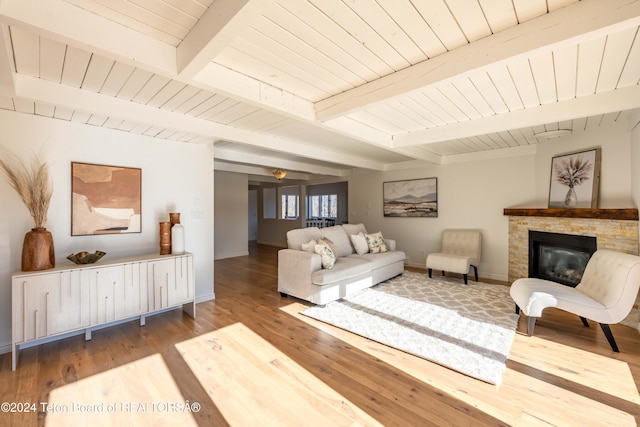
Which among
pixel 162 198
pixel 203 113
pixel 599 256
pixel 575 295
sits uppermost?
pixel 203 113

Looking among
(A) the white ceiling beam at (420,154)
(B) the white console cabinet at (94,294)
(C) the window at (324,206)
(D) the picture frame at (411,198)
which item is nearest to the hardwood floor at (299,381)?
(B) the white console cabinet at (94,294)

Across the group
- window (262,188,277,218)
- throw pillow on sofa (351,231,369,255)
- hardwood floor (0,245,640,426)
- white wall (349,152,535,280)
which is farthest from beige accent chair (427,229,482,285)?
window (262,188,277,218)

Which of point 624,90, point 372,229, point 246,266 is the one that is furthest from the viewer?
point 372,229

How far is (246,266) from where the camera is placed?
617cm

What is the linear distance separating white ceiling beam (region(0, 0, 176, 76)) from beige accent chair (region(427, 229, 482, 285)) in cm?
450

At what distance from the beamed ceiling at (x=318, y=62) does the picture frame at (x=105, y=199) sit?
521 mm

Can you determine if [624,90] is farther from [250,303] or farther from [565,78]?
[250,303]

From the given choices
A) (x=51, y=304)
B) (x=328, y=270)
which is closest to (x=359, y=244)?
(x=328, y=270)

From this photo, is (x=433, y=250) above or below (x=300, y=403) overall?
above

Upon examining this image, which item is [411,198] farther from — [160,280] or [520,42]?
[160,280]

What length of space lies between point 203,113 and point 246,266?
402 centimetres

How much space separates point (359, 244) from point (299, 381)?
3020 millimetres

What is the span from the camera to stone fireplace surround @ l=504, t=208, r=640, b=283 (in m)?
3.07

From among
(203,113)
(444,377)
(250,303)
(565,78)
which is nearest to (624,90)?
(565,78)
